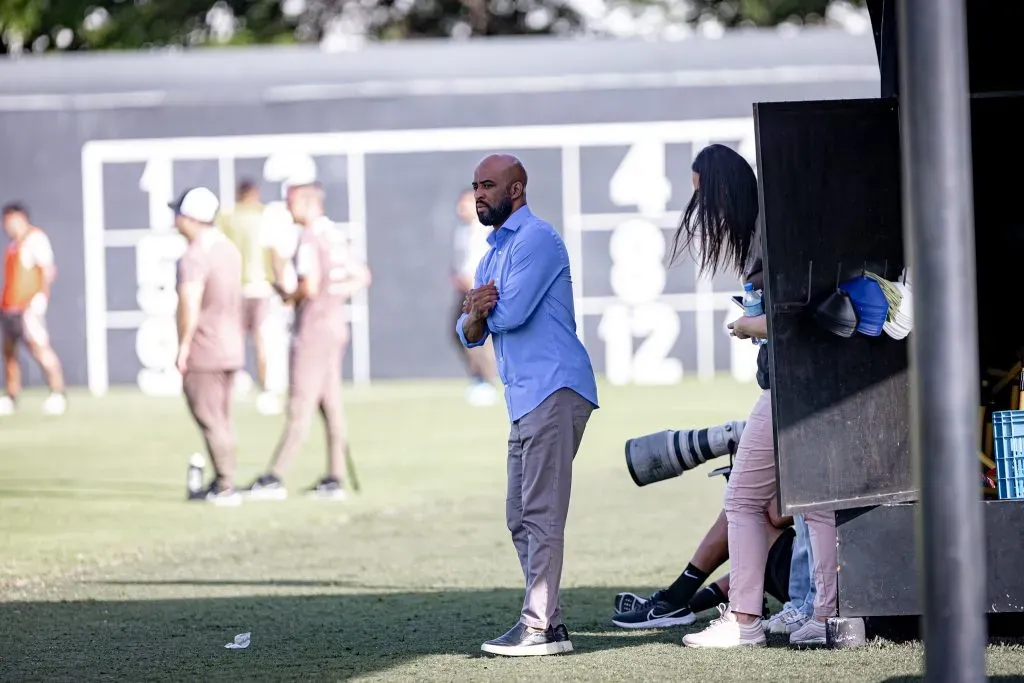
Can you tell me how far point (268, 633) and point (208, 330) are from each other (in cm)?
515

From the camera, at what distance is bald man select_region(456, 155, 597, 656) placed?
621 cm

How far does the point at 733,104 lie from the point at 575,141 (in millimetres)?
2220

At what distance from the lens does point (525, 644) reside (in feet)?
20.4

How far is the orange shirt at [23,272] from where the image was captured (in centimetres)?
1989

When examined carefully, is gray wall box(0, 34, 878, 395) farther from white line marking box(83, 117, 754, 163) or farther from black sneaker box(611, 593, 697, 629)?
black sneaker box(611, 593, 697, 629)

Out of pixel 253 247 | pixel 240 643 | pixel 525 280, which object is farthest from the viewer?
pixel 253 247

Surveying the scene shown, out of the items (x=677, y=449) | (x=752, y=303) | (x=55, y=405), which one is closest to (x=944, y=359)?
(x=752, y=303)

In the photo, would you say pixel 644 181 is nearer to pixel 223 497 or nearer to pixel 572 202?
pixel 572 202

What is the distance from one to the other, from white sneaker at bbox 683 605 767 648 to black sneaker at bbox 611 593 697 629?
480 mm

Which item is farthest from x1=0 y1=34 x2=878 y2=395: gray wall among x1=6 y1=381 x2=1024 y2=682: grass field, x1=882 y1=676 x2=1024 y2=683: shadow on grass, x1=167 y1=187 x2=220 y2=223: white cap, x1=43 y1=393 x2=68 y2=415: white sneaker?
x1=882 y1=676 x2=1024 y2=683: shadow on grass

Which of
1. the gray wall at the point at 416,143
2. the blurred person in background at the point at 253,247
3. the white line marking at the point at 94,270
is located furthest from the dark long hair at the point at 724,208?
the white line marking at the point at 94,270

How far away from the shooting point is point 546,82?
22969 mm

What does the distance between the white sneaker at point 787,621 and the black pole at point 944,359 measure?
2.74m

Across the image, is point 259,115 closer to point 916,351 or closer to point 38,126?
point 38,126
